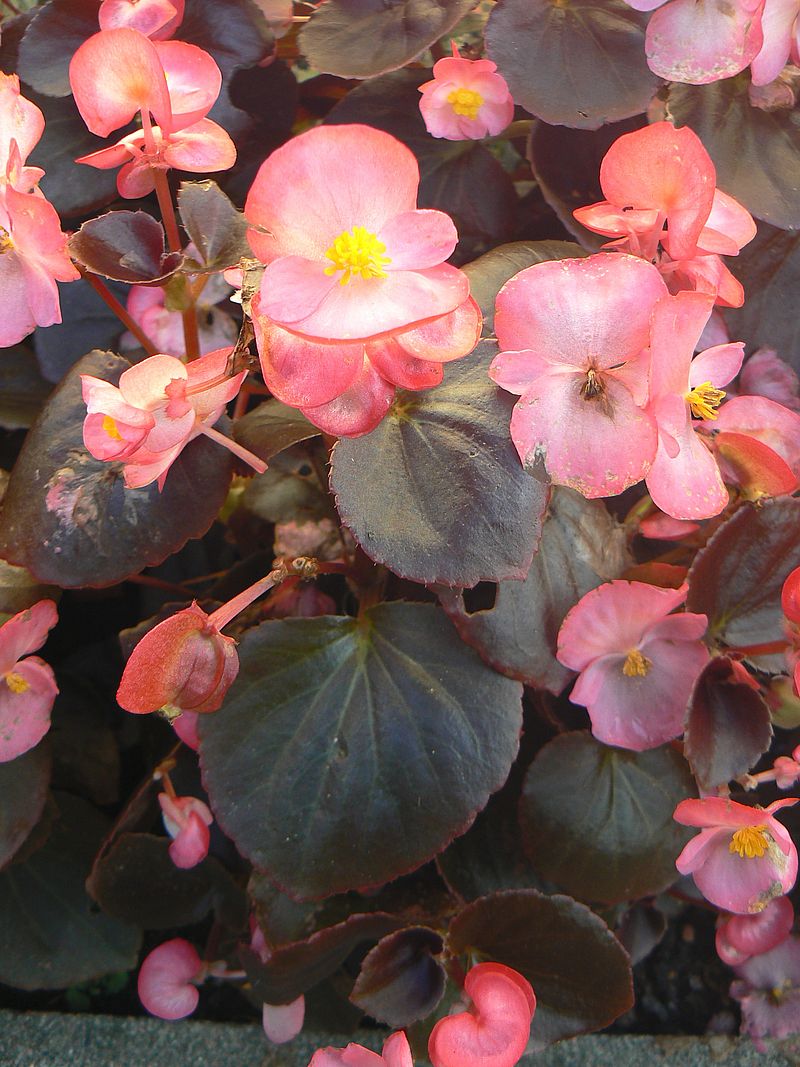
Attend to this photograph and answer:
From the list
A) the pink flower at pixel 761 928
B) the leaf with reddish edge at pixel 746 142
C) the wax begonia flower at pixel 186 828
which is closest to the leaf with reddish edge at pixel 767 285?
the leaf with reddish edge at pixel 746 142

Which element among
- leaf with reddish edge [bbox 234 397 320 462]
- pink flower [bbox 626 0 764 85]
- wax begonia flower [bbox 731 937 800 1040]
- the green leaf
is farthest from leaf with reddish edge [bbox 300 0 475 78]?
wax begonia flower [bbox 731 937 800 1040]

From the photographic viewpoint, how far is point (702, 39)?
0.66 metres

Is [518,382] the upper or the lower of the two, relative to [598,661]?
upper

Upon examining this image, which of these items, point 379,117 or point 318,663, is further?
point 379,117

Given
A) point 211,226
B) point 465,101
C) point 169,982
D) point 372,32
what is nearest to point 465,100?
point 465,101

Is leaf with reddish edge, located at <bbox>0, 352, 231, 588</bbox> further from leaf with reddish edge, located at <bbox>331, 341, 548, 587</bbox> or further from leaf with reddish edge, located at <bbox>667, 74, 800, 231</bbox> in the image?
leaf with reddish edge, located at <bbox>667, 74, 800, 231</bbox>

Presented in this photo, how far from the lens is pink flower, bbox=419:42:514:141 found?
0.71 m

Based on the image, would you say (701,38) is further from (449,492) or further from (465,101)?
(449,492)

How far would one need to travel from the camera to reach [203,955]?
0.87 meters

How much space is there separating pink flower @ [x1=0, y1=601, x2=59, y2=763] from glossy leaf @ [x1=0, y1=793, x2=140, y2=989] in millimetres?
228

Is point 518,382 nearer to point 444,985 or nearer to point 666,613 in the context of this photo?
point 666,613

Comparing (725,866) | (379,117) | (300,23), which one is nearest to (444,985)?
(725,866)

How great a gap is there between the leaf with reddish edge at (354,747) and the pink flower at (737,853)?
130 millimetres

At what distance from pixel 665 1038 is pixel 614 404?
61 cm
